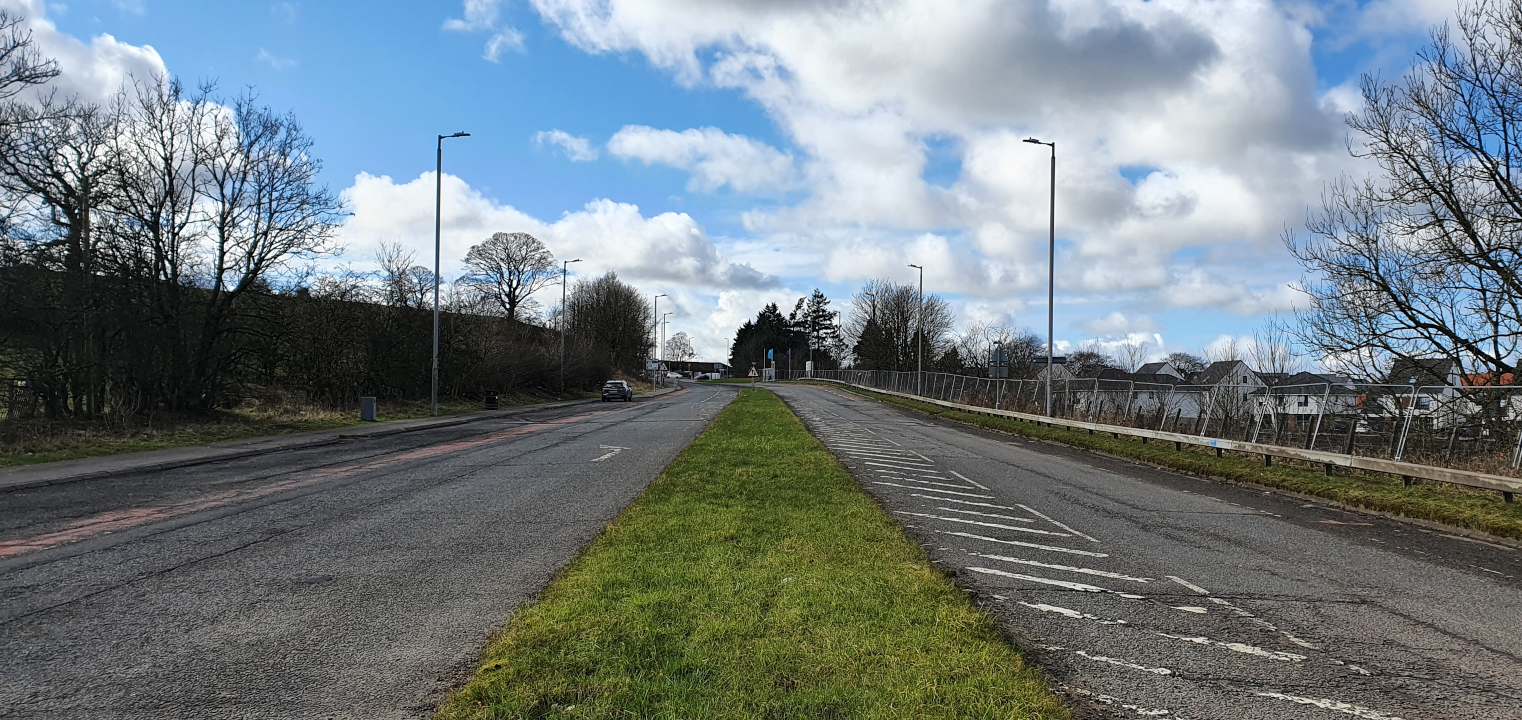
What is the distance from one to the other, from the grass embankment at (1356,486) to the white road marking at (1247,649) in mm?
6529

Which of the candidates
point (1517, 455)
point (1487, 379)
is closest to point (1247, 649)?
point (1517, 455)

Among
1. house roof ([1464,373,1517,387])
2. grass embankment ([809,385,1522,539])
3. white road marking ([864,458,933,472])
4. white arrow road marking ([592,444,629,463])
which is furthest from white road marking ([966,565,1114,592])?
house roof ([1464,373,1517,387])

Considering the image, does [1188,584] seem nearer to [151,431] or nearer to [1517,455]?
[1517,455]

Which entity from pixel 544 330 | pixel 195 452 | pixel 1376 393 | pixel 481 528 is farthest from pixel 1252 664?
pixel 544 330

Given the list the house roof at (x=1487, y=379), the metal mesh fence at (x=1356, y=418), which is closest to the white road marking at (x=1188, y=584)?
the metal mesh fence at (x=1356, y=418)

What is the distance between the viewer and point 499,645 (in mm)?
4609

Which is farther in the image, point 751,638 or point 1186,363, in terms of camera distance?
point 1186,363

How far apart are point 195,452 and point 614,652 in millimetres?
16932

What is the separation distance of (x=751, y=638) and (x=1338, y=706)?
3125 millimetres

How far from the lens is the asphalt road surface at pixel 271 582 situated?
4137 mm

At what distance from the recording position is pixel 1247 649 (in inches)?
195

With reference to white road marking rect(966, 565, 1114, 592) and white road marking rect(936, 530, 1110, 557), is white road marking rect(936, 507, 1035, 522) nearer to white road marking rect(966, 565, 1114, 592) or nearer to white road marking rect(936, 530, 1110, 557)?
white road marking rect(936, 530, 1110, 557)

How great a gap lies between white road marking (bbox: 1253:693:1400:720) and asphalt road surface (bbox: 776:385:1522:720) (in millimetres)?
13

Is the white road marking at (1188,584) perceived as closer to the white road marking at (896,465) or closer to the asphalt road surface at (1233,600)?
the asphalt road surface at (1233,600)
